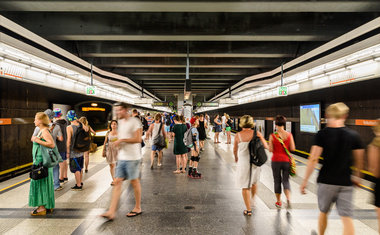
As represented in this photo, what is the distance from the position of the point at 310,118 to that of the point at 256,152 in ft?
18.9

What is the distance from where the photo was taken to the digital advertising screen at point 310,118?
7005 millimetres

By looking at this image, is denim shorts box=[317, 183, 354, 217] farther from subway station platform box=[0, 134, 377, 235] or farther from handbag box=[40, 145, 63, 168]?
handbag box=[40, 145, 63, 168]

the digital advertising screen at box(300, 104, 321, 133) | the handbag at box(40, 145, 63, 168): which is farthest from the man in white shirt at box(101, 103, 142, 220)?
the digital advertising screen at box(300, 104, 321, 133)

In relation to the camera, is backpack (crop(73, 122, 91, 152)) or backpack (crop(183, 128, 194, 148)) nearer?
backpack (crop(73, 122, 91, 152))

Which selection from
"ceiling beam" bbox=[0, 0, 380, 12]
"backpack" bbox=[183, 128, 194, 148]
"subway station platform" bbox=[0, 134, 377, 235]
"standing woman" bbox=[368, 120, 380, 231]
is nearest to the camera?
"standing woman" bbox=[368, 120, 380, 231]

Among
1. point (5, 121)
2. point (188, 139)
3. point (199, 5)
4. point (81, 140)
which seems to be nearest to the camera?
point (199, 5)

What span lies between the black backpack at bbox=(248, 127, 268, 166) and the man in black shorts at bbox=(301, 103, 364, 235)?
0.87m

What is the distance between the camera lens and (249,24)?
4785mm

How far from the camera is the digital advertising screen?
7.01 meters

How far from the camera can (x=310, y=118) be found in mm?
7449

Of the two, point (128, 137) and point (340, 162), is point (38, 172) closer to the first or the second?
point (128, 137)

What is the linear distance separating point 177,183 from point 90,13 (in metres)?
4.51

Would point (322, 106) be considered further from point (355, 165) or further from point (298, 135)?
point (355, 165)

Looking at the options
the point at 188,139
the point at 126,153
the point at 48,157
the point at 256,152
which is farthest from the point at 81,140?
the point at 256,152
